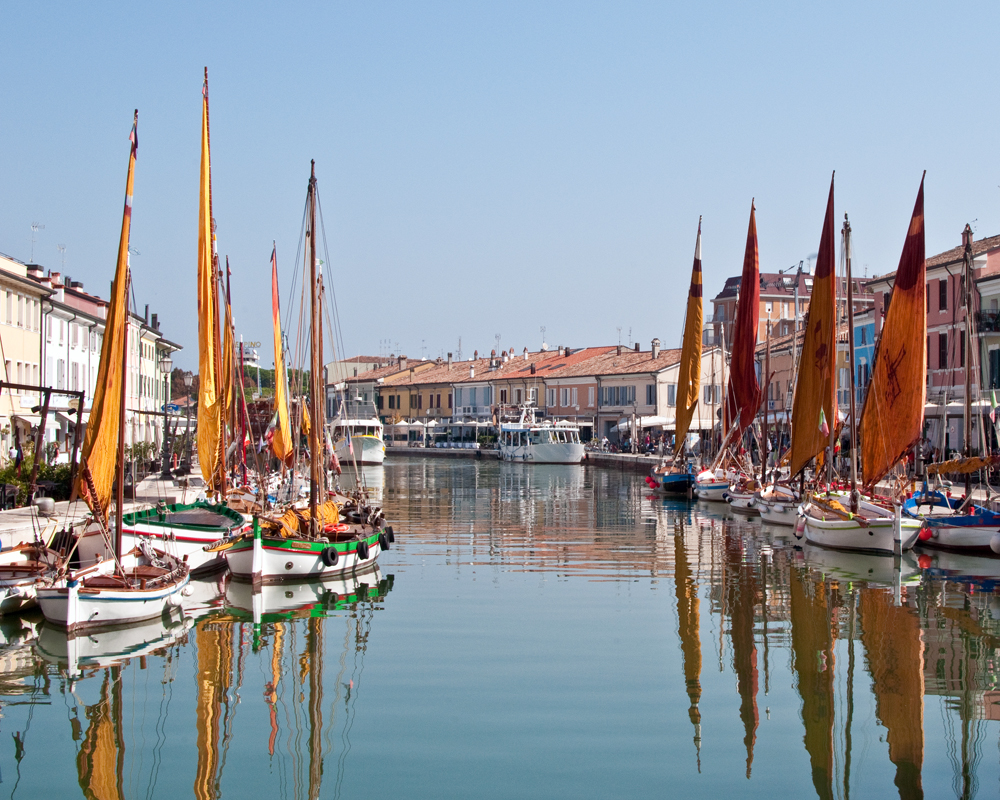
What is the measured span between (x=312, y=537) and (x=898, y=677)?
11.9m

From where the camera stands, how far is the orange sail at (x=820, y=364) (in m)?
28.2

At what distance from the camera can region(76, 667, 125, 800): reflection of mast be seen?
11.1m

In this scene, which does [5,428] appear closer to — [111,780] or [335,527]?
[335,527]

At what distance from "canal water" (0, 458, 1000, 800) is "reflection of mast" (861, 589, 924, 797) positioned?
42mm

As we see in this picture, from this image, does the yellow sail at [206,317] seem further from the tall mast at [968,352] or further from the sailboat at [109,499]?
the tall mast at [968,352]

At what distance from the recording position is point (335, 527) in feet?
79.7

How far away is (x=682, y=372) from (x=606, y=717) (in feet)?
101

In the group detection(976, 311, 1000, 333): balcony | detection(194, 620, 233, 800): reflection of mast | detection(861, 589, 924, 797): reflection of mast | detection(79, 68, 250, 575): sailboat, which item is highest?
detection(976, 311, 1000, 333): balcony

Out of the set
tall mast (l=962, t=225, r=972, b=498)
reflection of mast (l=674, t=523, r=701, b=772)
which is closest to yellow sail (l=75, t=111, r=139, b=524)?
reflection of mast (l=674, t=523, r=701, b=772)

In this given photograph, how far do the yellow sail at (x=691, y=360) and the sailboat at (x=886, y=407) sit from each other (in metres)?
13.7

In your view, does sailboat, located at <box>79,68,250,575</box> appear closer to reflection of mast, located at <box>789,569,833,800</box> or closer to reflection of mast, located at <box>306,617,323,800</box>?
reflection of mast, located at <box>306,617,323,800</box>

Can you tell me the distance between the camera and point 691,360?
Result: 43250 mm

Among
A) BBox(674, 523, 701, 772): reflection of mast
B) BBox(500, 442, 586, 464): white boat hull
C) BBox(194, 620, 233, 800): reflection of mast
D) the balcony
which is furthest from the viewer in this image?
BBox(500, 442, 586, 464): white boat hull

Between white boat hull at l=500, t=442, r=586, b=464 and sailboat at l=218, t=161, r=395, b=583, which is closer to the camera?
sailboat at l=218, t=161, r=395, b=583
